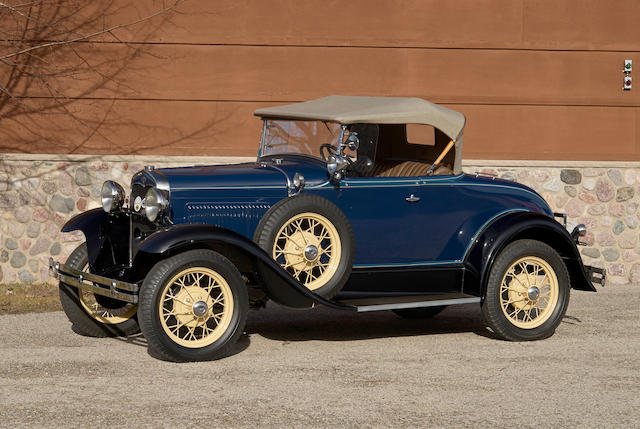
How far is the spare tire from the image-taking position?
6.51 metres

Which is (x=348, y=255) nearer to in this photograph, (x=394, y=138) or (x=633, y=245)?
(x=394, y=138)

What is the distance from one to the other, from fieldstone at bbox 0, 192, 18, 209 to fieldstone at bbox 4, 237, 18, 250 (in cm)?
36

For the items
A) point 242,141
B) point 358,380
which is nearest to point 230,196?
point 358,380

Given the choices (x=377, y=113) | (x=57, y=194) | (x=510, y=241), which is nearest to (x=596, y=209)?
(x=510, y=241)

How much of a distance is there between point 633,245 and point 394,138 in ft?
14.4

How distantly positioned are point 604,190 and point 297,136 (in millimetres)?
4937

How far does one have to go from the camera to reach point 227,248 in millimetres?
6637

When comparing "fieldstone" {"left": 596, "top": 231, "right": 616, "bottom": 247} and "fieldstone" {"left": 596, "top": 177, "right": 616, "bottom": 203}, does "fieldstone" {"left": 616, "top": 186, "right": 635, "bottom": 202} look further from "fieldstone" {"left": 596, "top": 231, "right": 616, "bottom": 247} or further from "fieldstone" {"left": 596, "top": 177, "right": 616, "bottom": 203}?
"fieldstone" {"left": 596, "top": 231, "right": 616, "bottom": 247}

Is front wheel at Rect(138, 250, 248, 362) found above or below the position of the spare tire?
below

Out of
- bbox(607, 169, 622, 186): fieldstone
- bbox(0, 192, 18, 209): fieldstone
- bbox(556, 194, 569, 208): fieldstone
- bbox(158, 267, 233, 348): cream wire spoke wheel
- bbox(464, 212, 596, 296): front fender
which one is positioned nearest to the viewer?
bbox(158, 267, 233, 348): cream wire spoke wheel

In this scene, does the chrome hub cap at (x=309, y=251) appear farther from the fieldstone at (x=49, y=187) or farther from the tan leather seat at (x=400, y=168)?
the fieldstone at (x=49, y=187)

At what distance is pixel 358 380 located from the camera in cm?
581

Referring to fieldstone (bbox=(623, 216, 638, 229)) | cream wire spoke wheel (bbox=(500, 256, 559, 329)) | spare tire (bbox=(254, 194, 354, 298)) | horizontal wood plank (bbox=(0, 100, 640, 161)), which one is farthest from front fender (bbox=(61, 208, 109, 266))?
fieldstone (bbox=(623, 216, 638, 229))

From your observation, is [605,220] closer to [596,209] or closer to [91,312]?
[596,209]
